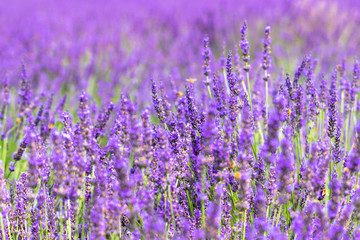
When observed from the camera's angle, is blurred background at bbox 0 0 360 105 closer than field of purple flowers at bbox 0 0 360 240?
No

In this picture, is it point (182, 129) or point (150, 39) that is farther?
point (150, 39)

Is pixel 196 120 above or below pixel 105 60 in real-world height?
below

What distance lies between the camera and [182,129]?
2182mm

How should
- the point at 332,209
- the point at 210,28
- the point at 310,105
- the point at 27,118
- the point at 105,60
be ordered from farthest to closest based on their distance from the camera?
the point at 210,28
the point at 105,60
the point at 27,118
the point at 310,105
the point at 332,209

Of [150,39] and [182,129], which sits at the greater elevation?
[150,39]

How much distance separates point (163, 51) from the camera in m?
7.04

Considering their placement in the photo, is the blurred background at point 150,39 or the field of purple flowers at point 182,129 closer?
the field of purple flowers at point 182,129

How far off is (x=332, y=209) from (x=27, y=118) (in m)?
2.28

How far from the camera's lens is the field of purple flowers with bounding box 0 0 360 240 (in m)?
1.64

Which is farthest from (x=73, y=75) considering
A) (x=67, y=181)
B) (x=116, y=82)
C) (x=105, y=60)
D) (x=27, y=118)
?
(x=67, y=181)

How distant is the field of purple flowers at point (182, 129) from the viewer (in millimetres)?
1644

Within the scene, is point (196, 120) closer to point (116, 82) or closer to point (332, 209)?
point (332, 209)

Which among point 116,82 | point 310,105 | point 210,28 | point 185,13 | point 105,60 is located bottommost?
point 310,105

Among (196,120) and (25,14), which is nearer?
(196,120)
